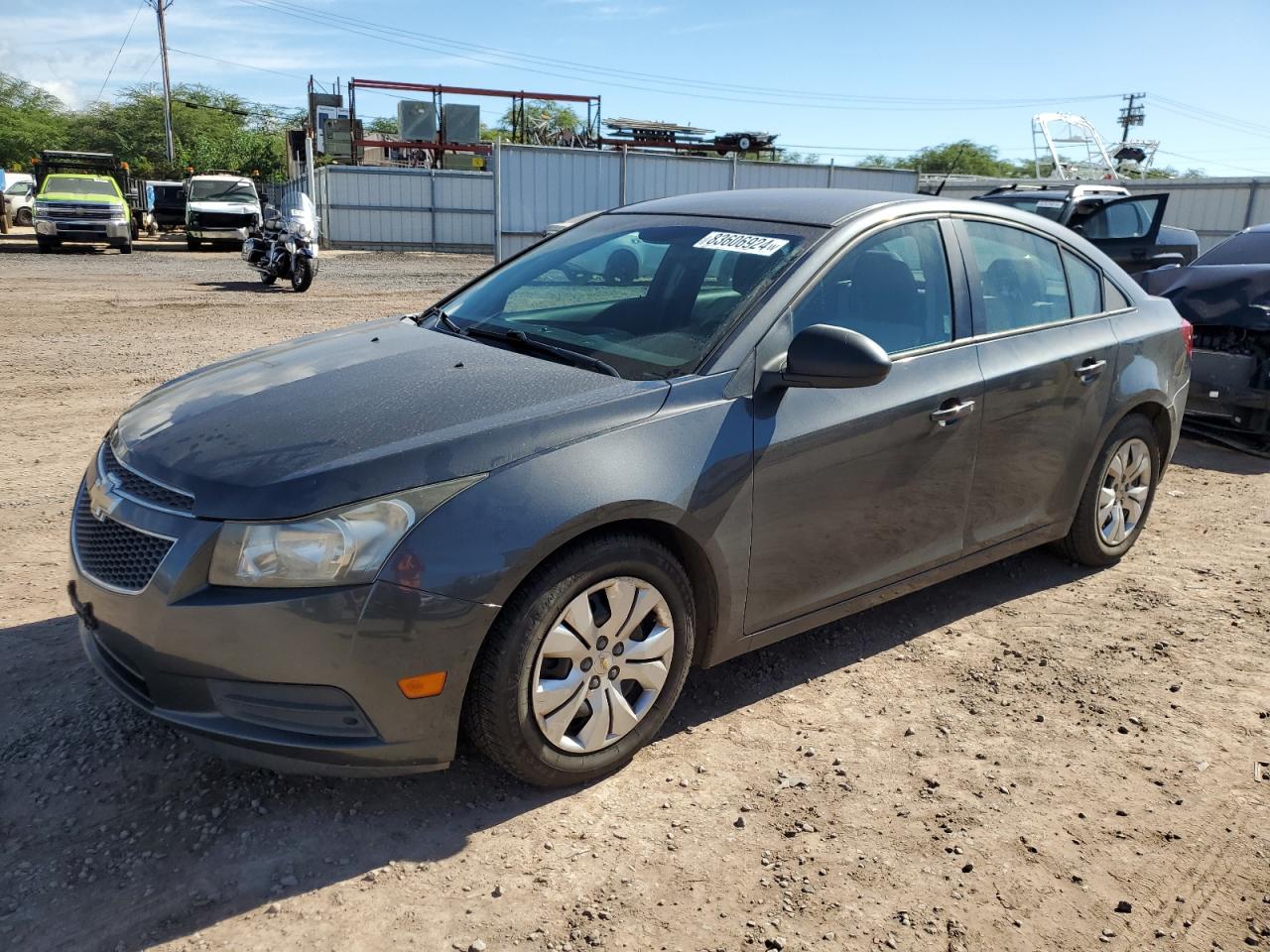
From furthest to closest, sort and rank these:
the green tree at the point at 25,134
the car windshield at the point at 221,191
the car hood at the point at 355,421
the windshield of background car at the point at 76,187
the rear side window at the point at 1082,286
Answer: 1. the green tree at the point at 25,134
2. the car windshield at the point at 221,191
3. the windshield of background car at the point at 76,187
4. the rear side window at the point at 1082,286
5. the car hood at the point at 355,421

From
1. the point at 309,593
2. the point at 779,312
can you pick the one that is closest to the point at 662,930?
the point at 309,593

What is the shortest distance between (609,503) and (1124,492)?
3.16 m

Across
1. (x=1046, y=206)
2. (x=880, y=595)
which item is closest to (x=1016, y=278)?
(x=880, y=595)

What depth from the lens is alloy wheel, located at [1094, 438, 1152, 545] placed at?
473 centimetres

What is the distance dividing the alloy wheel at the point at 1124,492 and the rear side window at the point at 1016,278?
790 millimetres

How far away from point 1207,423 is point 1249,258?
1.37 m

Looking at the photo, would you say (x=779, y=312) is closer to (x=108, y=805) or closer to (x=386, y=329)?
(x=386, y=329)

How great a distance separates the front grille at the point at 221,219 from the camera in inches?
1104

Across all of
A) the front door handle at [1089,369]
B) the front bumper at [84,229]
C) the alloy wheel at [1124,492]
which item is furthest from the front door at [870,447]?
the front bumper at [84,229]

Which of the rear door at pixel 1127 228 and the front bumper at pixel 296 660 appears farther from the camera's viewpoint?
the rear door at pixel 1127 228

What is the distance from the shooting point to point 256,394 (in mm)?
3238

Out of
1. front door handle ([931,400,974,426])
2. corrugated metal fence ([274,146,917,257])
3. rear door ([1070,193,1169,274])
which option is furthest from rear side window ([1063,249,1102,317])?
corrugated metal fence ([274,146,917,257])

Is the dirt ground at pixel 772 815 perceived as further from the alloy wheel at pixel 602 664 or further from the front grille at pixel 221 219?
the front grille at pixel 221 219

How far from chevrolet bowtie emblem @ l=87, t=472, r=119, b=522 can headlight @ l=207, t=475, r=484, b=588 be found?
0.53m
